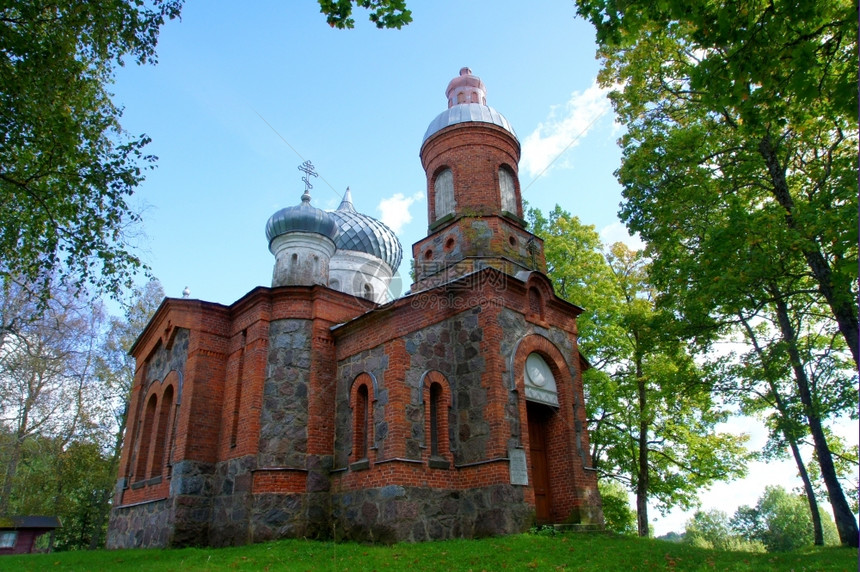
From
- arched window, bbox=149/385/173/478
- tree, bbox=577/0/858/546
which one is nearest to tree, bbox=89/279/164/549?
arched window, bbox=149/385/173/478

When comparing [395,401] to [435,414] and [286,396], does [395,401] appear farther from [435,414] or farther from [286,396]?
[286,396]

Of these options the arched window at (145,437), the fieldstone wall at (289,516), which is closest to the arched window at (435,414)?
the fieldstone wall at (289,516)

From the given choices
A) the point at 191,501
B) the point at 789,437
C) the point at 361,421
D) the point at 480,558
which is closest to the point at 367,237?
the point at 361,421

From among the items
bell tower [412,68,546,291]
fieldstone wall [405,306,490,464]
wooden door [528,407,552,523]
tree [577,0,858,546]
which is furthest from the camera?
bell tower [412,68,546,291]

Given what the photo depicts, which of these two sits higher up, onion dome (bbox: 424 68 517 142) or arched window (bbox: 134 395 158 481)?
onion dome (bbox: 424 68 517 142)

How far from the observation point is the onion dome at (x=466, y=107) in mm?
14688

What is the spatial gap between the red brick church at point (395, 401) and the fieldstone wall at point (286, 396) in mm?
28

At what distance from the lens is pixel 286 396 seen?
39.7ft

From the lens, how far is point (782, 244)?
358 inches

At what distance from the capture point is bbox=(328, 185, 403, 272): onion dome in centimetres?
1988

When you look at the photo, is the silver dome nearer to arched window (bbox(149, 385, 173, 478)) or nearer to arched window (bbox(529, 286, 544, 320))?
arched window (bbox(529, 286, 544, 320))

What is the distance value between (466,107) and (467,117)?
466 mm

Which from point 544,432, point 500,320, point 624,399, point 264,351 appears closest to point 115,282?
point 264,351

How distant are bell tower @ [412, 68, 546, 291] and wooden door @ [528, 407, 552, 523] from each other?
3174 millimetres
